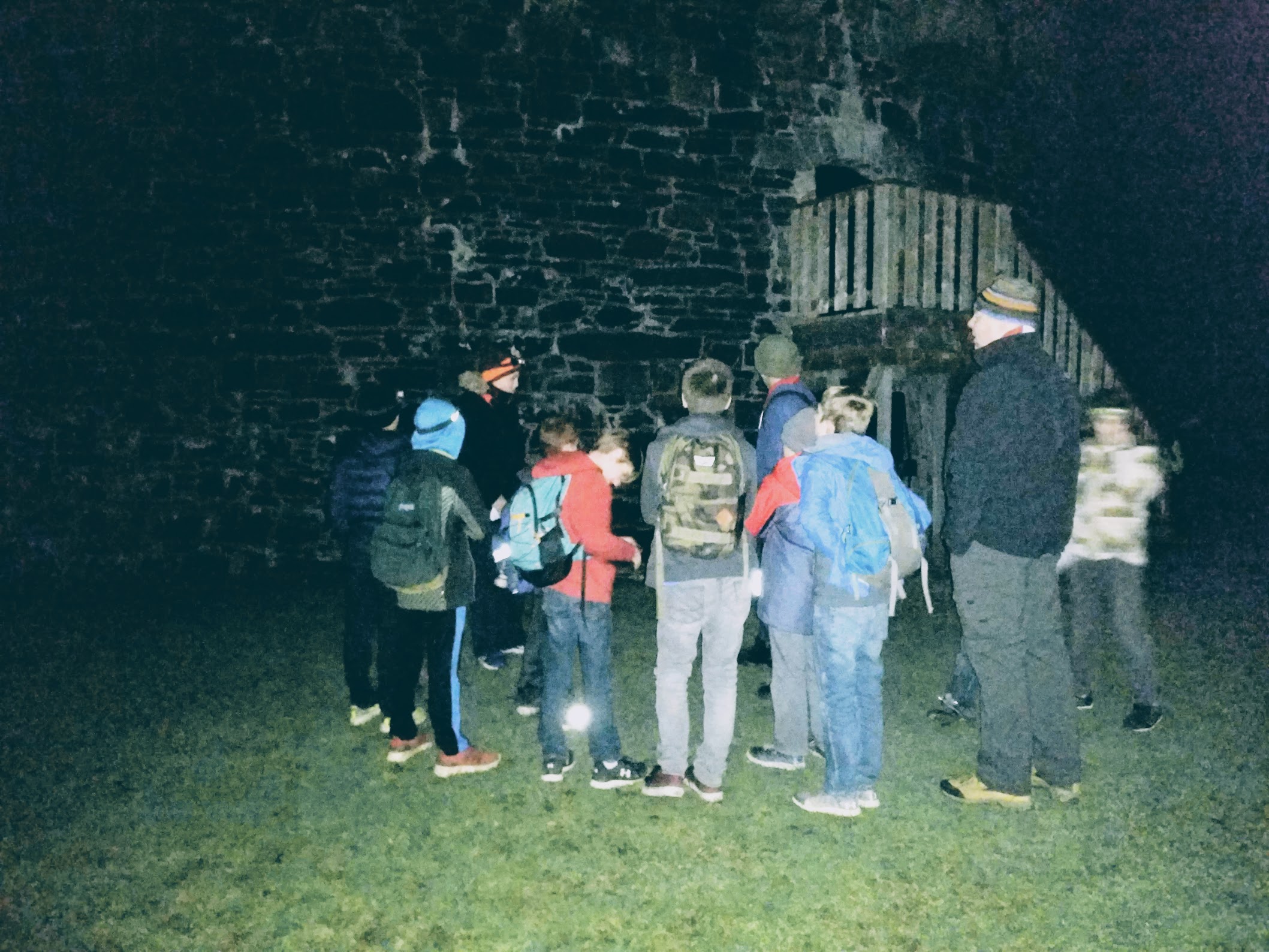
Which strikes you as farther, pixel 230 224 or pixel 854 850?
pixel 230 224

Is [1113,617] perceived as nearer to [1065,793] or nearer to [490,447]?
[1065,793]

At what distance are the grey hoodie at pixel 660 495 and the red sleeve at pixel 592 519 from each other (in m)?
0.16

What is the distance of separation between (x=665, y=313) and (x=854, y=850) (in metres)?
6.19

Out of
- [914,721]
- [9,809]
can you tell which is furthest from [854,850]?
[9,809]

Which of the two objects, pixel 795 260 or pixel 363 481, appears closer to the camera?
pixel 363 481

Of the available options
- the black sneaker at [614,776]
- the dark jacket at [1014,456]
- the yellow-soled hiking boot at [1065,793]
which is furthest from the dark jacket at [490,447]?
the yellow-soled hiking boot at [1065,793]

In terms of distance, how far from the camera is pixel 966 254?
7363 millimetres

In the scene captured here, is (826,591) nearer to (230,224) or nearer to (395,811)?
(395,811)

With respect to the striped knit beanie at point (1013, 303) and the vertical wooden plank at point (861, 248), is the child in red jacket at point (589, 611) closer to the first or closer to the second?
the striped knit beanie at point (1013, 303)

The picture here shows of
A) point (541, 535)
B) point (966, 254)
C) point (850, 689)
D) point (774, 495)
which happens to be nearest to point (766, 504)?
point (774, 495)

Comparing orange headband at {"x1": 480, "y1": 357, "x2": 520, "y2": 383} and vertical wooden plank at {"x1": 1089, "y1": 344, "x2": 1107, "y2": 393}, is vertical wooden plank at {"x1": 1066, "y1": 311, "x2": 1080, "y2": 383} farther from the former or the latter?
orange headband at {"x1": 480, "y1": 357, "x2": 520, "y2": 383}

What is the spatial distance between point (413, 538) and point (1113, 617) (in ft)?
11.1

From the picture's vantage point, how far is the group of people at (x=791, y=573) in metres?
3.22

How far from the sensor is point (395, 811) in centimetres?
344
